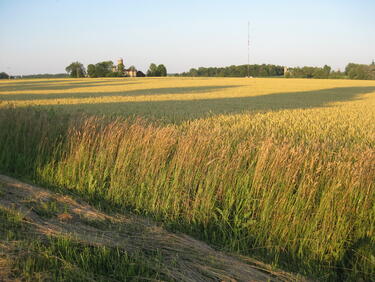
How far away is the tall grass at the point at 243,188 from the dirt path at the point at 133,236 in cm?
36

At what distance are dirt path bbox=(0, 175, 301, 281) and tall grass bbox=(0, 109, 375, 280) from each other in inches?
14.1

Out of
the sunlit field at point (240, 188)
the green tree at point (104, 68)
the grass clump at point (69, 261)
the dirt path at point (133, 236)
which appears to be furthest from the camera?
the green tree at point (104, 68)

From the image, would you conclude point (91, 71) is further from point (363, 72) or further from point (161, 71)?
point (363, 72)

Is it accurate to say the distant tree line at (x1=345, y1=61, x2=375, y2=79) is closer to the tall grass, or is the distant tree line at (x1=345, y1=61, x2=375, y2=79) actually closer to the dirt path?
the tall grass

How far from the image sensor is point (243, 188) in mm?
3885

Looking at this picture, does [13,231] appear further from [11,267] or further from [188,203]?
[188,203]

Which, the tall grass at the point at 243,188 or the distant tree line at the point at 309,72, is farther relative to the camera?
the distant tree line at the point at 309,72

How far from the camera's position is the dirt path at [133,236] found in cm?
269

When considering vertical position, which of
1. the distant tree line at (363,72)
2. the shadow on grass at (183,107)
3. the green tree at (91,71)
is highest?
the green tree at (91,71)

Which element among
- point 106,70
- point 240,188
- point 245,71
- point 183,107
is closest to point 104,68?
point 106,70

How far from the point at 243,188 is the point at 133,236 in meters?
1.43

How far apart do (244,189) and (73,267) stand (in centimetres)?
208

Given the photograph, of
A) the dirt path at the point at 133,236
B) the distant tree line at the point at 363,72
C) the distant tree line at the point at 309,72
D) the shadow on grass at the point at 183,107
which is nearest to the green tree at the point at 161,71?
the distant tree line at the point at 309,72

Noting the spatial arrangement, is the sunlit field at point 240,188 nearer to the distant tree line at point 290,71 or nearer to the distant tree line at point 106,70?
the distant tree line at point 290,71
